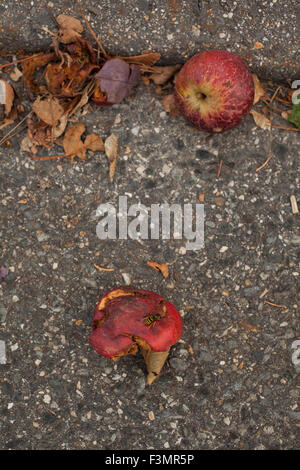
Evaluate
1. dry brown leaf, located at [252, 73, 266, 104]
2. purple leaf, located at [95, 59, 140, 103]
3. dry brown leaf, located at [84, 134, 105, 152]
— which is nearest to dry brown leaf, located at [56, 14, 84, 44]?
purple leaf, located at [95, 59, 140, 103]

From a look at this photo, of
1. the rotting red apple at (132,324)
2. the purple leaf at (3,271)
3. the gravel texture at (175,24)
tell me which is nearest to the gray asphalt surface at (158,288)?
the purple leaf at (3,271)

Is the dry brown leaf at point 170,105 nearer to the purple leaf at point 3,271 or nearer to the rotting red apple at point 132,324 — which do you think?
the rotting red apple at point 132,324

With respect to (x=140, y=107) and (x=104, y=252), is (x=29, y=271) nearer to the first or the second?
(x=104, y=252)

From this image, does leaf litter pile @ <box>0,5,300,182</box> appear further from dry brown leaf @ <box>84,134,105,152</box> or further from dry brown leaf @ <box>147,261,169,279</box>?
dry brown leaf @ <box>147,261,169,279</box>

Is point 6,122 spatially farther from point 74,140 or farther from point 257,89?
point 257,89

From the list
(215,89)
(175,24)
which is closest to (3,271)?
(215,89)
